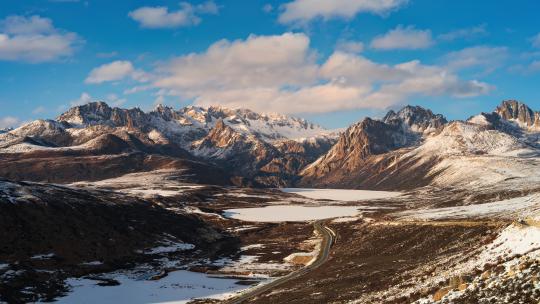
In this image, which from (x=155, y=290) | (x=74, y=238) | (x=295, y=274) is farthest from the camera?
(x=74, y=238)

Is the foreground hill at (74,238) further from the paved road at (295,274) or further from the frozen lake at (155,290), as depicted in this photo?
the paved road at (295,274)

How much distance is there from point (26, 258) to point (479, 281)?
99.0m

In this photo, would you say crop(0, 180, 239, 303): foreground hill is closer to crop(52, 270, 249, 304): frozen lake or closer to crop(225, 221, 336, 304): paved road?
crop(52, 270, 249, 304): frozen lake

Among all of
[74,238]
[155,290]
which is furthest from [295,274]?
[74,238]

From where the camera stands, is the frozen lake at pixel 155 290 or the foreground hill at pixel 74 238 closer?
the frozen lake at pixel 155 290

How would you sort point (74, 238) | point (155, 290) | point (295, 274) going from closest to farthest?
point (155, 290) < point (295, 274) < point (74, 238)

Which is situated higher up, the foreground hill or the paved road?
the foreground hill

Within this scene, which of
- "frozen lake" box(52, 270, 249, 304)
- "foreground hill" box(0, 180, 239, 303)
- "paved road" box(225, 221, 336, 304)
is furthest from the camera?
"foreground hill" box(0, 180, 239, 303)

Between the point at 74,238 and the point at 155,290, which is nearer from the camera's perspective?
the point at 155,290

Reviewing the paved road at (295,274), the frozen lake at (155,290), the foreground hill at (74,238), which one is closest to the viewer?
the paved road at (295,274)

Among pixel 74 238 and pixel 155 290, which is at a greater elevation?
pixel 74 238

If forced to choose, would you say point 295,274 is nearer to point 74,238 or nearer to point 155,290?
point 155,290

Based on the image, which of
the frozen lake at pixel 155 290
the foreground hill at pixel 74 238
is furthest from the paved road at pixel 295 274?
the foreground hill at pixel 74 238

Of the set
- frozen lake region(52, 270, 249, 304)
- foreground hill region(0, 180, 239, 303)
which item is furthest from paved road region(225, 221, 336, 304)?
foreground hill region(0, 180, 239, 303)
